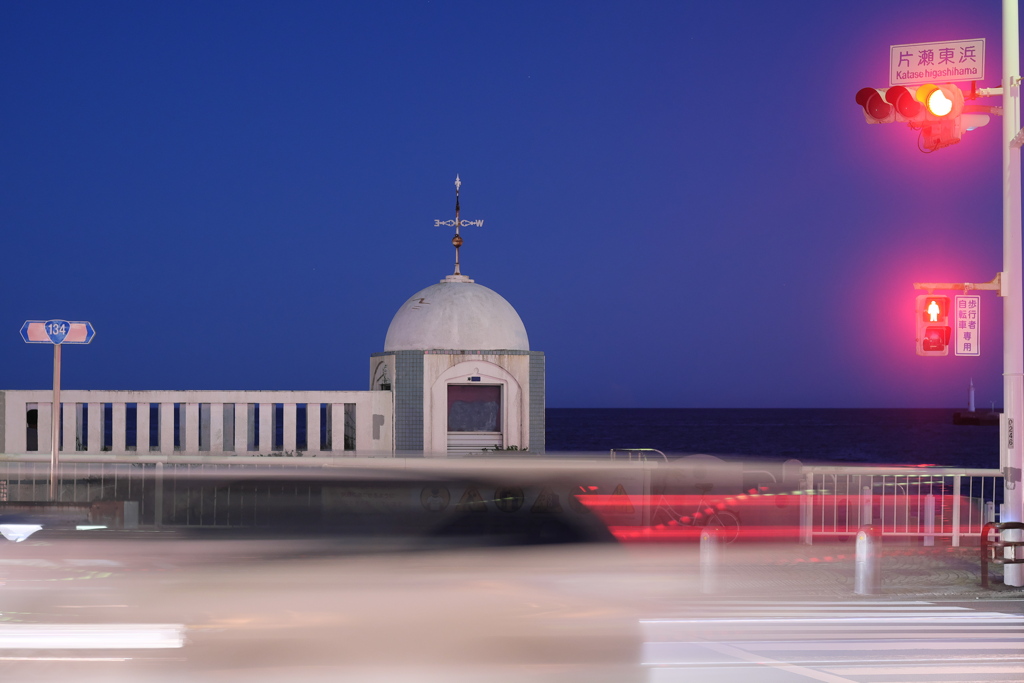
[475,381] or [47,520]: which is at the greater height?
[475,381]

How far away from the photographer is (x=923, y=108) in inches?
451

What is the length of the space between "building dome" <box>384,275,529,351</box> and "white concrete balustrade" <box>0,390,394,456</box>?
1.76 m

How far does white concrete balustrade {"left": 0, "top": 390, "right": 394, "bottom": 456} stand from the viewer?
946 inches

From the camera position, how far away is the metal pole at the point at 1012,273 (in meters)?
12.5

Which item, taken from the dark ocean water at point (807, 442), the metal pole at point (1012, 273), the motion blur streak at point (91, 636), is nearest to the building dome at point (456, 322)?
the metal pole at point (1012, 273)

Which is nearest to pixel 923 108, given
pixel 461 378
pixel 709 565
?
pixel 709 565

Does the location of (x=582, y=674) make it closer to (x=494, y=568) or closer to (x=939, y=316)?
(x=494, y=568)

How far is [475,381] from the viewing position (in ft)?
81.5

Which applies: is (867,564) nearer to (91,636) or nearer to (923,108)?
(923,108)

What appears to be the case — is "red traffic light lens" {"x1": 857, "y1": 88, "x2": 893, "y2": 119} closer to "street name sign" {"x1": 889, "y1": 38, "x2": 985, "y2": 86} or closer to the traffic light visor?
the traffic light visor

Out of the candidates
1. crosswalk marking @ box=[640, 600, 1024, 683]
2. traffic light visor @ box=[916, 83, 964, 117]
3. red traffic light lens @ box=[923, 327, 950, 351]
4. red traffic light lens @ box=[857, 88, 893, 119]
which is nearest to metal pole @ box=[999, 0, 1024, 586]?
red traffic light lens @ box=[923, 327, 950, 351]

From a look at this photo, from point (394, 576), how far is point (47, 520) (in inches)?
227

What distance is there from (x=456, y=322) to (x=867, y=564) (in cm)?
1464

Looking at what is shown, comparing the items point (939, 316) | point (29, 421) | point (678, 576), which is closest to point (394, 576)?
point (678, 576)
